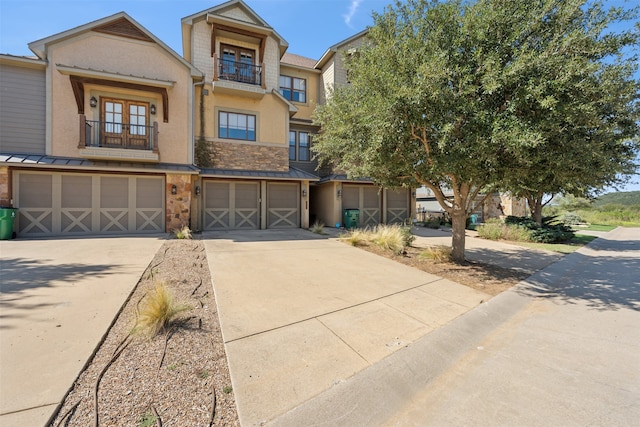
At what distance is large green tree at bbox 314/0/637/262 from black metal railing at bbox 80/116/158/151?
1007cm

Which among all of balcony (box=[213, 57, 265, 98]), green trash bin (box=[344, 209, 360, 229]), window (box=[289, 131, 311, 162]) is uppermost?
balcony (box=[213, 57, 265, 98])

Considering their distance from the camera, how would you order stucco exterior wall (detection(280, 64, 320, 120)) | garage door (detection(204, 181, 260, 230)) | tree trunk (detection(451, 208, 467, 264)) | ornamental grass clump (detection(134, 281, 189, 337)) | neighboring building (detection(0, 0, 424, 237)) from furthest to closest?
stucco exterior wall (detection(280, 64, 320, 120)) → garage door (detection(204, 181, 260, 230)) → neighboring building (detection(0, 0, 424, 237)) → tree trunk (detection(451, 208, 467, 264)) → ornamental grass clump (detection(134, 281, 189, 337))

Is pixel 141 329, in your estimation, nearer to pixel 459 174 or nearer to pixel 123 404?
pixel 123 404

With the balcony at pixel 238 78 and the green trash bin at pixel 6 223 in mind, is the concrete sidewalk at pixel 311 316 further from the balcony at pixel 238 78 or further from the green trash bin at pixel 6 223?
the balcony at pixel 238 78

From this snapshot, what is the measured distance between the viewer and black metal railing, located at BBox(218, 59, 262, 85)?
1456 cm

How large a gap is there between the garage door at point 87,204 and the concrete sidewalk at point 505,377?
12.5m

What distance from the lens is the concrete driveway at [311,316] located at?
2.69 m

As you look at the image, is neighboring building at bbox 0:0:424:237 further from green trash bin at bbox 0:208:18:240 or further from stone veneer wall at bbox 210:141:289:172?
green trash bin at bbox 0:208:18:240

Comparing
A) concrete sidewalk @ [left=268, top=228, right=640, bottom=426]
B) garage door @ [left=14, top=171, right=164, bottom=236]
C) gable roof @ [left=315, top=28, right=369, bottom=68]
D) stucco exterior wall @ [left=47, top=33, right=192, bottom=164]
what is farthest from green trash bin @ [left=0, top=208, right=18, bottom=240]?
gable roof @ [left=315, top=28, right=369, bottom=68]

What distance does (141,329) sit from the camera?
3404 mm

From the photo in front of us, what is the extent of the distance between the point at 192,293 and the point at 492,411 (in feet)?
14.8

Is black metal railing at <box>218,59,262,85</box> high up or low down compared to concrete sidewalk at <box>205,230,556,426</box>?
up

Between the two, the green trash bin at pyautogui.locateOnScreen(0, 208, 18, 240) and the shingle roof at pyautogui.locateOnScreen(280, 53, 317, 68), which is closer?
the green trash bin at pyautogui.locateOnScreen(0, 208, 18, 240)

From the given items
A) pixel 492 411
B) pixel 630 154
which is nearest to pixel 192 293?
pixel 492 411
